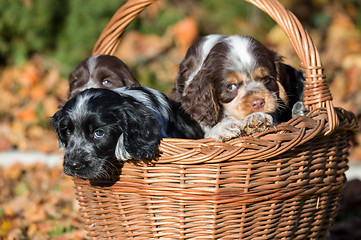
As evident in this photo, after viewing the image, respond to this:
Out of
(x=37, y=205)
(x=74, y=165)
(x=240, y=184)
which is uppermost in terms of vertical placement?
(x=74, y=165)

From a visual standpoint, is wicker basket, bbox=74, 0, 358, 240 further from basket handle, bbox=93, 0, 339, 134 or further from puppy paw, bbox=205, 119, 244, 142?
puppy paw, bbox=205, 119, 244, 142

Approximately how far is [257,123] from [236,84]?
0.58m

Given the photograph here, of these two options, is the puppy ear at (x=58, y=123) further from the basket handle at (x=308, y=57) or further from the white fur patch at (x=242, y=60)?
the basket handle at (x=308, y=57)

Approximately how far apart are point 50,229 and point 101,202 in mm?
1478

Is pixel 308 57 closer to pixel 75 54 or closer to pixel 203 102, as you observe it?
pixel 203 102

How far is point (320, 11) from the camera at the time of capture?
11.6 meters

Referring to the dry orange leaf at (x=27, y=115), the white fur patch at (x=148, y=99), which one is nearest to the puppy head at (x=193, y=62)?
the white fur patch at (x=148, y=99)

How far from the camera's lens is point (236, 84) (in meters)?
3.79

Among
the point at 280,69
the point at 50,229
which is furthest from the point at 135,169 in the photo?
the point at 50,229

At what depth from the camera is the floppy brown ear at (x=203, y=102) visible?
12.7 feet

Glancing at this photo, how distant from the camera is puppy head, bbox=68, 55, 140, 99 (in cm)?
440

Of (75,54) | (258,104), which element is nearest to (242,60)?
(258,104)

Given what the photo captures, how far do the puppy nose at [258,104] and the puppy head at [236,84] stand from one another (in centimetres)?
→ 1

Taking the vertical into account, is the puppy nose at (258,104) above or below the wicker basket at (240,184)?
above
